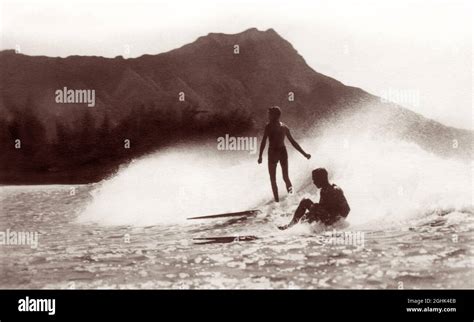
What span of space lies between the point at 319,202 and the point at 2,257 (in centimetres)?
374

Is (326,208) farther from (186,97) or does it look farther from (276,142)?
(186,97)

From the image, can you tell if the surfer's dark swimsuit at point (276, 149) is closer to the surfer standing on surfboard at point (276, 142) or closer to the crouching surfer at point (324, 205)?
the surfer standing on surfboard at point (276, 142)

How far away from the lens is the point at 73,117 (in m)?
8.49

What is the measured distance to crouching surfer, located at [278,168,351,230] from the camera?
7.87m

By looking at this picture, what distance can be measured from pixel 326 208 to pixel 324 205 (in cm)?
4

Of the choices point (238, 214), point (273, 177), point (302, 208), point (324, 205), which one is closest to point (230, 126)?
point (273, 177)

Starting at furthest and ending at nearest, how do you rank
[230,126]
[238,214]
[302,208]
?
[230,126] → [238,214] → [302,208]

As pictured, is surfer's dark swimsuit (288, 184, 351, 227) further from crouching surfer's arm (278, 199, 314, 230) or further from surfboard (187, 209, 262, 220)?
surfboard (187, 209, 262, 220)

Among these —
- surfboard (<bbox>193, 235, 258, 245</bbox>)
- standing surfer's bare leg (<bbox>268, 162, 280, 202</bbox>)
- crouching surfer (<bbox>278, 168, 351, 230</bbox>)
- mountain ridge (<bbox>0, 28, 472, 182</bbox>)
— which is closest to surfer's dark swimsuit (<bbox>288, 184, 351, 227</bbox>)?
crouching surfer (<bbox>278, 168, 351, 230</bbox>)

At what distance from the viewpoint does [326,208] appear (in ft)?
26.0

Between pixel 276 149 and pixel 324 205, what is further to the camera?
pixel 276 149

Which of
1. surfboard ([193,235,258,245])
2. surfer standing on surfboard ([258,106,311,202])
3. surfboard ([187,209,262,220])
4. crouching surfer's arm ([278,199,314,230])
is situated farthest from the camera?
surfer standing on surfboard ([258,106,311,202])
